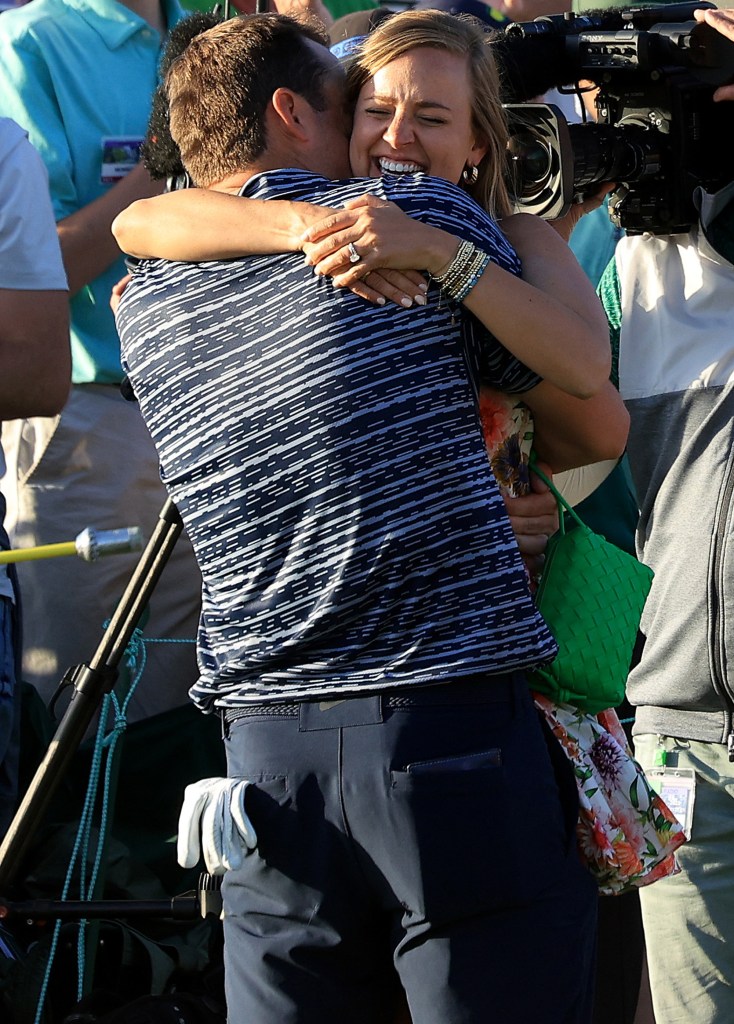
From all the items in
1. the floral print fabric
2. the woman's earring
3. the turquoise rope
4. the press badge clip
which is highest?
the woman's earring

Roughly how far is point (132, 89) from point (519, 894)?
8.67 ft

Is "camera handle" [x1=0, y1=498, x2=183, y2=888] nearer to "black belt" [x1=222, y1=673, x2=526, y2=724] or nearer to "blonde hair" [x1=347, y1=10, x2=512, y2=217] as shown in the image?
"blonde hair" [x1=347, y1=10, x2=512, y2=217]

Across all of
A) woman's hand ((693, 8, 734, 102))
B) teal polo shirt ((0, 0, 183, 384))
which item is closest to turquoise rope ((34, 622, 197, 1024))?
teal polo shirt ((0, 0, 183, 384))

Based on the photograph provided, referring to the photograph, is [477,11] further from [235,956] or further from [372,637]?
[235,956]

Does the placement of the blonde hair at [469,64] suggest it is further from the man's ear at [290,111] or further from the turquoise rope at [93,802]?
the turquoise rope at [93,802]

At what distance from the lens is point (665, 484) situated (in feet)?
8.63

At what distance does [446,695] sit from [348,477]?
28 centimetres

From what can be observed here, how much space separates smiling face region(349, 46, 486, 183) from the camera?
1997 mm

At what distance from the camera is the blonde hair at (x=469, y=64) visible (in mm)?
2037

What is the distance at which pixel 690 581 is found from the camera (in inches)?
101

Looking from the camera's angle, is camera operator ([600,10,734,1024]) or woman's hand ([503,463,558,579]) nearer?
woman's hand ([503,463,558,579])

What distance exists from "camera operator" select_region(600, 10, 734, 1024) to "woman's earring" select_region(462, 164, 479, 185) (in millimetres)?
617

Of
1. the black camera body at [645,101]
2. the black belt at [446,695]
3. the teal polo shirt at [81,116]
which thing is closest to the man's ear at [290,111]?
the black camera body at [645,101]

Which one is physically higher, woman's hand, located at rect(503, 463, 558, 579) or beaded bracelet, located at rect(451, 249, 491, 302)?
beaded bracelet, located at rect(451, 249, 491, 302)
